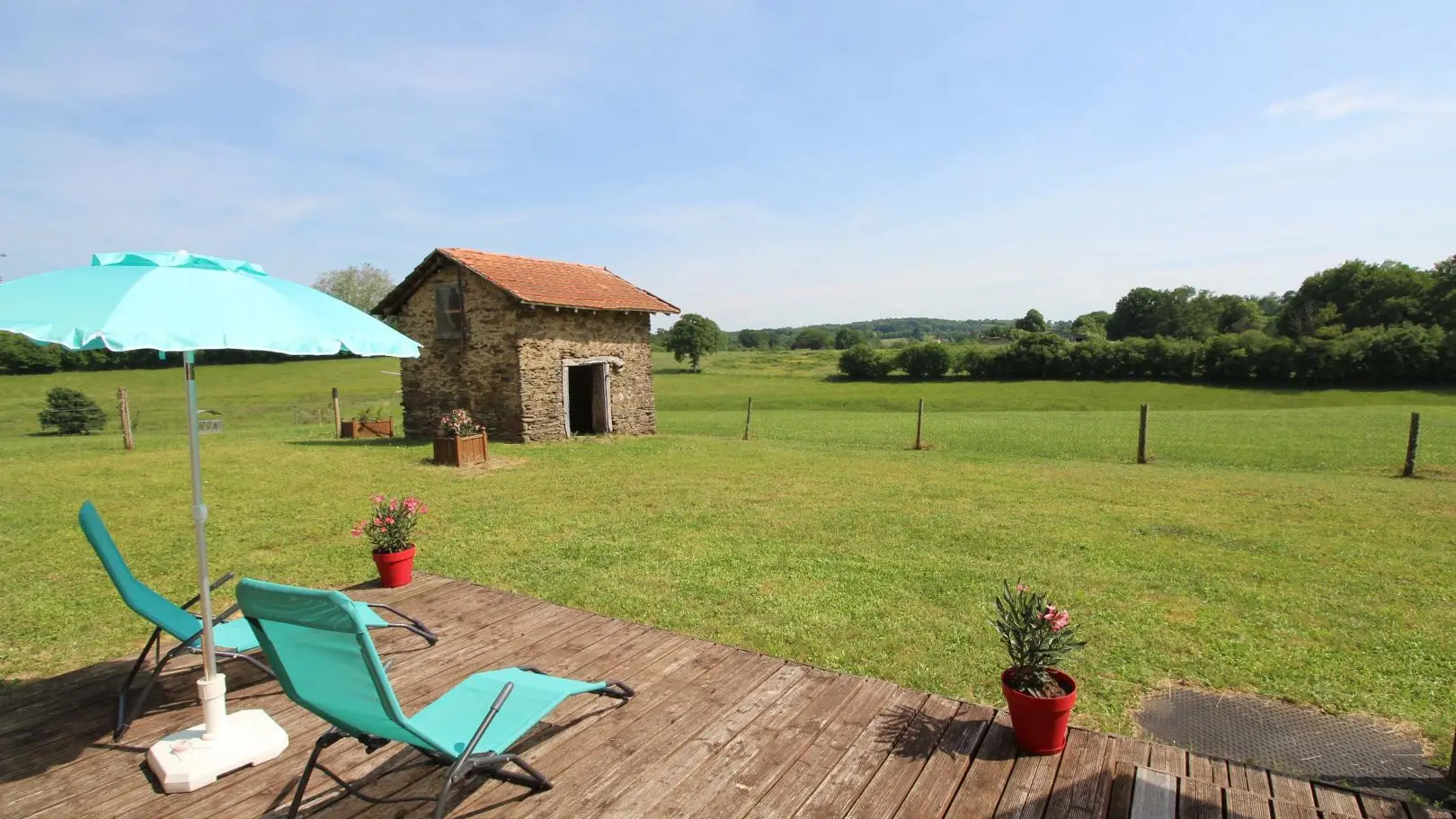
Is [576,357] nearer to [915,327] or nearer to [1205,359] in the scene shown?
[1205,359]

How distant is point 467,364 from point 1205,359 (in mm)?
51004

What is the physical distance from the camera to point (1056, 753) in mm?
3119

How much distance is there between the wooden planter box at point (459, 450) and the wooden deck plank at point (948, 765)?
1217 cm

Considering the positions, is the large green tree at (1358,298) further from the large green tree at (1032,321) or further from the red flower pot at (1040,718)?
the red flower pot at (1040,718)

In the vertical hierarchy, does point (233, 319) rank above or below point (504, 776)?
above

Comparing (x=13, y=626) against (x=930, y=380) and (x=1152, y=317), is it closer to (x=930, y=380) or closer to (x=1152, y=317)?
(x=930, y=380)

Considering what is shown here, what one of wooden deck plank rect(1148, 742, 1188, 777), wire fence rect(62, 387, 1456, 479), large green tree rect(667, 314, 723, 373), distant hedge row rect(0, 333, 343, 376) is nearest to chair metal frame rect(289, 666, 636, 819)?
wooden deck plank rect(1148, 742, 1188, 777)

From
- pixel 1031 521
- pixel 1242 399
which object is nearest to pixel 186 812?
pixel 1031 521

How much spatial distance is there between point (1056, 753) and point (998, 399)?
4226 centimetres

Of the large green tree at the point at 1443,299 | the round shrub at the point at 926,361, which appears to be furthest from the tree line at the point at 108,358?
the large green tree at the point at 1443,299

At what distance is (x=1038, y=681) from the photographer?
3.19m

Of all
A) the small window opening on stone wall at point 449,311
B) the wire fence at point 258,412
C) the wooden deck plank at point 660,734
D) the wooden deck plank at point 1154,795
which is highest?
the small window opening on stone wall at point 449,311

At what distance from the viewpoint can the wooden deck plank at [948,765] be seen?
2770 millimetres

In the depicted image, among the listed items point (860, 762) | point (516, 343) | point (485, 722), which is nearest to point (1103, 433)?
point (516, 343)
